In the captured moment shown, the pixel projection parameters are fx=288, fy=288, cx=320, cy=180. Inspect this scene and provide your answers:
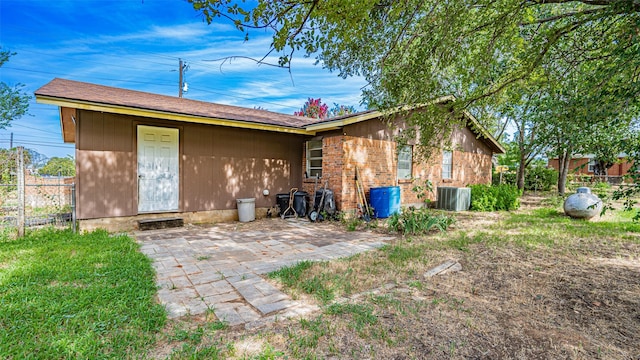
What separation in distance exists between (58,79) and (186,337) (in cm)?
809

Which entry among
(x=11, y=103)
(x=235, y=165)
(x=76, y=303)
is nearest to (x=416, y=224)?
(x=235, y=165)

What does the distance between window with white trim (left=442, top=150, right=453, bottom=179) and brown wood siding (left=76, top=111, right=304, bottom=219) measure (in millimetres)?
5784

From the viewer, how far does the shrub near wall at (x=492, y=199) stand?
1050 cm

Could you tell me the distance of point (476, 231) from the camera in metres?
6.73

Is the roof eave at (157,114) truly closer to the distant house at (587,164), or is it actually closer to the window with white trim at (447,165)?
the window with white trim at (447,165)

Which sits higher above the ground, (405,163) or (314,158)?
(314,158)

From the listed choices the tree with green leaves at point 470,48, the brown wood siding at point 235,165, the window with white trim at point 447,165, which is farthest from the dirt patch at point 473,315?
the window with white trim at point 447,165

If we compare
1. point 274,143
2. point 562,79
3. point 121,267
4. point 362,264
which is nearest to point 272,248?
point 362,264

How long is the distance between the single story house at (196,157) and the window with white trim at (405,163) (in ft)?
0.13

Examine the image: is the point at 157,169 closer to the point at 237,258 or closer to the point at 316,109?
the point at 237,258

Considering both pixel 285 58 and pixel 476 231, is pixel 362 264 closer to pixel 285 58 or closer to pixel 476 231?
pixel 285 58

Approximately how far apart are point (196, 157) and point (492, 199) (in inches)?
398

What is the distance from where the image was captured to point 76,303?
2740 millimetres

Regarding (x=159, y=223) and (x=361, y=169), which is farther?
(x=361, y=169)
